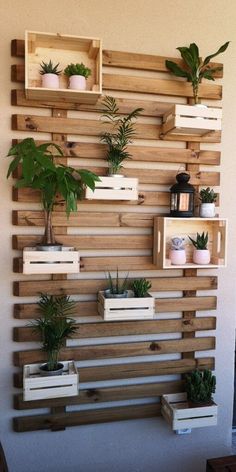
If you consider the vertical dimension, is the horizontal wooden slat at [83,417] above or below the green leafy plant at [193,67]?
below

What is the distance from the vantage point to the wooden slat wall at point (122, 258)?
1673 mm

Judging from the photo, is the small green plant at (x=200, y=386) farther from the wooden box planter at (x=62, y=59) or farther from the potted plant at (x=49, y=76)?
the potted plant at (x=49, y=76)

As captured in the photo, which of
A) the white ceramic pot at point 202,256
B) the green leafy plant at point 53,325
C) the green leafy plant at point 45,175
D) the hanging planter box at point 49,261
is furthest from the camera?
the white ceramic pot at point 202,256

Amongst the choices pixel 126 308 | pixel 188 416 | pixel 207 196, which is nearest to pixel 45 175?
pixel 126 308

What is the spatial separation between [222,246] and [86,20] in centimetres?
121

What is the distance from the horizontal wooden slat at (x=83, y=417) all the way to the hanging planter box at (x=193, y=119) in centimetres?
136

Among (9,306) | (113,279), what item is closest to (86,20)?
(113,279)

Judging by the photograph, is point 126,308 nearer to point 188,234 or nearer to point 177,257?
Result: point 177,257

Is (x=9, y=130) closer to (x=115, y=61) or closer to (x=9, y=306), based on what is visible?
(x=115, y=61)

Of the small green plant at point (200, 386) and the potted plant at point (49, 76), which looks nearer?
the potted plant at point (49, 76)

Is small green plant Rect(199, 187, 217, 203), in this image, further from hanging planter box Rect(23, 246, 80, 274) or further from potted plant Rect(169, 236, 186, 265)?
hanging planter box Rect(23, 246, 80, 274)

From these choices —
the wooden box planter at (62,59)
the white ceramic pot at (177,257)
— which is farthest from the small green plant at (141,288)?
the wooden box planter at (62,59)

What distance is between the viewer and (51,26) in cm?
165

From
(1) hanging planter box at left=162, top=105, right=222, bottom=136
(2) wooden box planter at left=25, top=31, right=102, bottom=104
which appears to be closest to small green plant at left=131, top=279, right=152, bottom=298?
(1) hanging planter box at left=162, top=105, right=222, bottom=136
